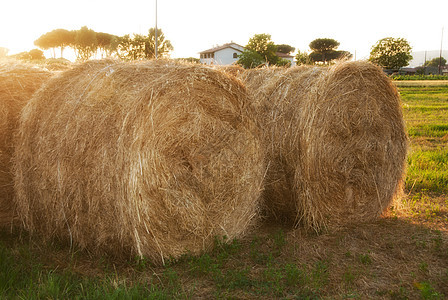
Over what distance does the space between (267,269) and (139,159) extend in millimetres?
1772

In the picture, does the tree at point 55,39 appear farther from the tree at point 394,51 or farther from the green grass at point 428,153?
the green grass at point 428,153

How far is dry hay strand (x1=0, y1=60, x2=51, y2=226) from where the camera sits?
535cm

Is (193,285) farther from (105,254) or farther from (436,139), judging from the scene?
(436,139)

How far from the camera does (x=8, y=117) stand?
5.38 m

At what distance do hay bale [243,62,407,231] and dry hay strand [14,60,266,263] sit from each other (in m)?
0.47

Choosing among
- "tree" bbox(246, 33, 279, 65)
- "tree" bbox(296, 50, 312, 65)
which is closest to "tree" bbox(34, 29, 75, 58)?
"tree" bbox(246, 33, 279, 65)

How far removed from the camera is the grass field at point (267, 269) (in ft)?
12.4

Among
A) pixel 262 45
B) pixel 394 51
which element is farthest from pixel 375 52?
pixel 262 45

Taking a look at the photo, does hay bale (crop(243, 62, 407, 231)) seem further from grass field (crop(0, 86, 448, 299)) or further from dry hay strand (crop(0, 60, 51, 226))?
dry hay strand (crop(0, 60, 51, 226))

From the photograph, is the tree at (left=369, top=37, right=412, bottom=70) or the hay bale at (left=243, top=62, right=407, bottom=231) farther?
the tree at (left=369, top=37, right=412, bottom=70)

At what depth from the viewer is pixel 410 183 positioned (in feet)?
24.9

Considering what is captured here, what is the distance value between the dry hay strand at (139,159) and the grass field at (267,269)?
267 millimetres

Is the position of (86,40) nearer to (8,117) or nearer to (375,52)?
(375,52)

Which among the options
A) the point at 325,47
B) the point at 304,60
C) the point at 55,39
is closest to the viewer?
the point at 304,60
